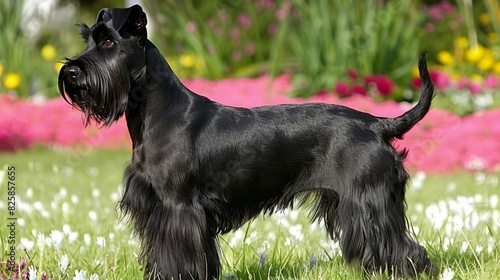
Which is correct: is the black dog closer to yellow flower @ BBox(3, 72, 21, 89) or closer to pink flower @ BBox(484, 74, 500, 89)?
pink flower @ BBox(484, 74, 500, 89)

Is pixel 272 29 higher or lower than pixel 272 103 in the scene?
higher

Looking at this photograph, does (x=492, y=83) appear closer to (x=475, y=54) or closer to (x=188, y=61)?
(x=475, y=54)

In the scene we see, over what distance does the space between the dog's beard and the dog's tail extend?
141 centimetres

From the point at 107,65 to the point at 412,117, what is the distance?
5.51 ft

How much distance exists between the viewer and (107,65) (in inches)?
154

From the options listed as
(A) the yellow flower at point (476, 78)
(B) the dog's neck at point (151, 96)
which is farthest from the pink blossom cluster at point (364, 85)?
(B) the dog's neck at point (151, 96)

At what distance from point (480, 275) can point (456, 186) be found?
435 centimetres

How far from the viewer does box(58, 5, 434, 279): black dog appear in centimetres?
395

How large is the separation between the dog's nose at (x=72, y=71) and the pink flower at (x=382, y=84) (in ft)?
25.4

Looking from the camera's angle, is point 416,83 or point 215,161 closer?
point 215,161

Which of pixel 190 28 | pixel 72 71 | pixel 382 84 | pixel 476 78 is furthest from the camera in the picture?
pixel 190 28

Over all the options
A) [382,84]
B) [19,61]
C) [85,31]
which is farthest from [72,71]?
[19,61]

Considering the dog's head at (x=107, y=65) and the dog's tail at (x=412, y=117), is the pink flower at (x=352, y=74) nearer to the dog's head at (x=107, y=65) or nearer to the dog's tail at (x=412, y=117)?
the dog's tail at (x=412, y=117)

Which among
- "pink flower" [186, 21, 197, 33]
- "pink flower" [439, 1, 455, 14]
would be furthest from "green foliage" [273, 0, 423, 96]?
"pink flower" [439, 1, 455, 14]
